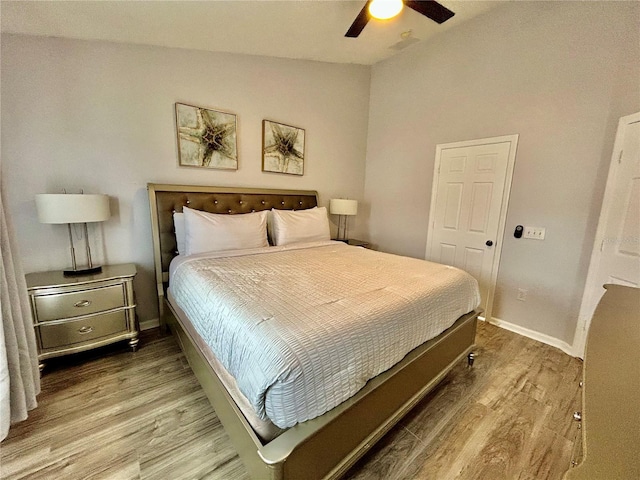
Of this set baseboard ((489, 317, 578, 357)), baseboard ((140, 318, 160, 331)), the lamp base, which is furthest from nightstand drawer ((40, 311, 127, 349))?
baseboard ((489, 317, 578, 357))

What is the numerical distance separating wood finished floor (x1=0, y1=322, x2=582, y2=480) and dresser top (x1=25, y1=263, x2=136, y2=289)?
2.18 ft

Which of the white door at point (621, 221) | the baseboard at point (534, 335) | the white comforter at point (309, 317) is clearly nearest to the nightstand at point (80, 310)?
the white comforter at point (309, 317)

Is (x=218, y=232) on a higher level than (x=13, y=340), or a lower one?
higher

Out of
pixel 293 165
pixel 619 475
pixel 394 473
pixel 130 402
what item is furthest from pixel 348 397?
pixel 293 165

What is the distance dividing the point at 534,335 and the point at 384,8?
319 cm

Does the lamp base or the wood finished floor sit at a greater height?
the lamp base

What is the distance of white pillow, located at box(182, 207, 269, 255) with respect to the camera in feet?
7.73

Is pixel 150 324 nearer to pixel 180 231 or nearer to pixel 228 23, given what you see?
pixel 180 231

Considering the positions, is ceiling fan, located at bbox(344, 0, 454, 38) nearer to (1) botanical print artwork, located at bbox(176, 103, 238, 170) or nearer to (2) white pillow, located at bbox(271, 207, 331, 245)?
(1) botanical print artwork, located at bbox(176, 103, 238, 170)

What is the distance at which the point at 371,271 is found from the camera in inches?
78.7

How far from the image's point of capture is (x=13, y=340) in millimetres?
1378

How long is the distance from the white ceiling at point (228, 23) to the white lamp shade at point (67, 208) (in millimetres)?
1159

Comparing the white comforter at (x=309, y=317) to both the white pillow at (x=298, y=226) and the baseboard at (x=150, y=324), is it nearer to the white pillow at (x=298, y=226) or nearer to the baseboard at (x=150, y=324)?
the white pillow at (x=298, y=226)

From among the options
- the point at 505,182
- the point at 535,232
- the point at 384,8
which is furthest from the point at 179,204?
the point at 535,232
